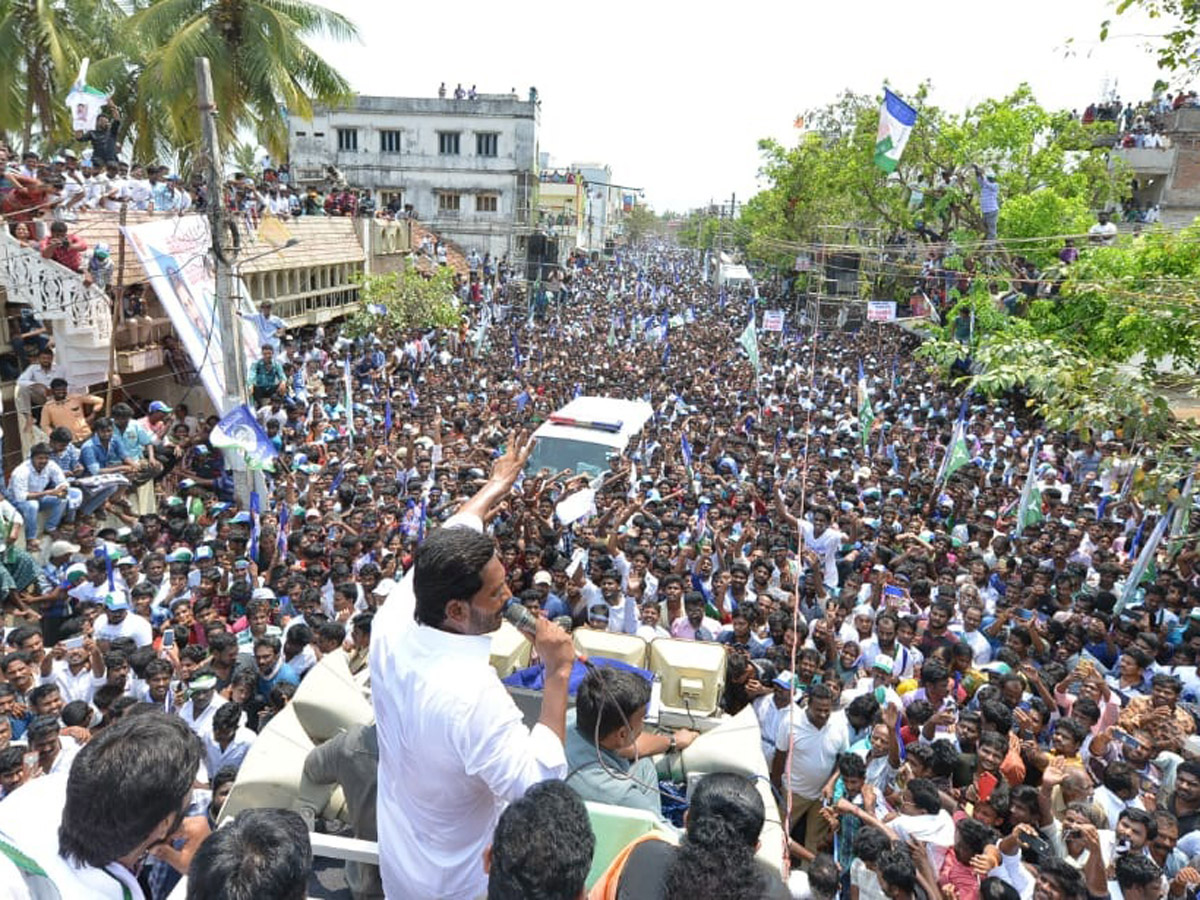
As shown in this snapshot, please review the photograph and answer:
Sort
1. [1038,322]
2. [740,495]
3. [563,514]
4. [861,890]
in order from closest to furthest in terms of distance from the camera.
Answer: [861,890], [563,514], [740,495], [1038,322]

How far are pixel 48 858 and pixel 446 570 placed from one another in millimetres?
971

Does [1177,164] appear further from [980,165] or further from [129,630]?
[129,630]

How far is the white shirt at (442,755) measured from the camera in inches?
74.2

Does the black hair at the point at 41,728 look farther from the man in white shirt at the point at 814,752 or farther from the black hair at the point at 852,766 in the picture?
the black hair at the point at 852,766

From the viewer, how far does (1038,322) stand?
15523mm

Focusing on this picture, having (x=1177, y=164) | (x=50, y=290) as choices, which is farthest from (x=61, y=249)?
(x=1177, y=164)

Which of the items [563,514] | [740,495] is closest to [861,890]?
[563,514]

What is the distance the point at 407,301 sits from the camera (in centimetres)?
2123

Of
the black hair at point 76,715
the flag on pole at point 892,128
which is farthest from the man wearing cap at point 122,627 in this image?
the flag on pole at point 892,128

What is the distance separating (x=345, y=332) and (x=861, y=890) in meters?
18.3

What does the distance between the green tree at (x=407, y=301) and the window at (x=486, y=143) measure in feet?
66.0

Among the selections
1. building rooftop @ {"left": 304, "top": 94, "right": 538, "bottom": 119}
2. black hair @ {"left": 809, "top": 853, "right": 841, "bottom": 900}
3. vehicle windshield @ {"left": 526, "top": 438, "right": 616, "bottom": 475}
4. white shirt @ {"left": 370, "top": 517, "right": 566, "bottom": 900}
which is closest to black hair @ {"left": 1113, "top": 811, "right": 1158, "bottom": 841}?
black hair @ {"left": 809, "top": 853, "right": 841, "bottom": 900}

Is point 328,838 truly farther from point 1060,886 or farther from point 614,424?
point 614,424

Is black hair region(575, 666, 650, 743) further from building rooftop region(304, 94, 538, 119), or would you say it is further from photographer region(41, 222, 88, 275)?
building rooftop region(304, 94, 538, 119)
